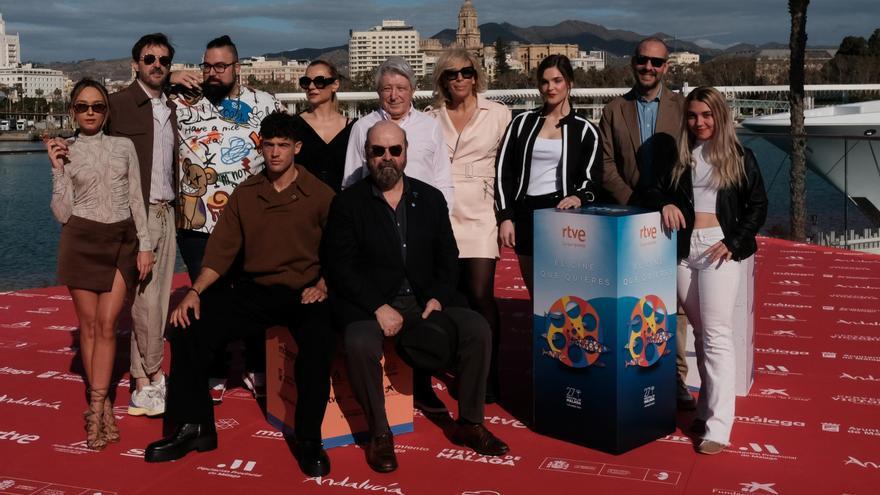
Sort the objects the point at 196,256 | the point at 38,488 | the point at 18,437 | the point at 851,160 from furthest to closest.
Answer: the point at 851,160
the point at 196,256
the point at 18,437
the point at 38,488

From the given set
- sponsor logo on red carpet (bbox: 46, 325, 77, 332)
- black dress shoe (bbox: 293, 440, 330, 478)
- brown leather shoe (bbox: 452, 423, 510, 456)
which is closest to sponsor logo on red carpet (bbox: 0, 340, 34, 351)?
sponsor logo on red carpet (bbox: 46, 325, 77, 332)

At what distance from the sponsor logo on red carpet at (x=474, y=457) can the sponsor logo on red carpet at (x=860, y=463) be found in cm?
130

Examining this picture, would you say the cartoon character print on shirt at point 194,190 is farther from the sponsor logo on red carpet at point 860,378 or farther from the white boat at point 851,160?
the white boat at point 851,160

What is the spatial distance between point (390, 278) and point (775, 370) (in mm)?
2467

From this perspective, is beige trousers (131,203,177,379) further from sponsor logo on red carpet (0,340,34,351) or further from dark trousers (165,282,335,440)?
sponsor logo on red carpet (0,340,34,351)

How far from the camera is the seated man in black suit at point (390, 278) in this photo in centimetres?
371

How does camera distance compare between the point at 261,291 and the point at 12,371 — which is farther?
the point at 12,371

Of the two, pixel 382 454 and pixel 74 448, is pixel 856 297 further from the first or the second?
pixel 74 448

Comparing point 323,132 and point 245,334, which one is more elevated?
point 323,132

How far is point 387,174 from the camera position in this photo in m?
3.83

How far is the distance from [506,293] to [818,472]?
4.22 metres

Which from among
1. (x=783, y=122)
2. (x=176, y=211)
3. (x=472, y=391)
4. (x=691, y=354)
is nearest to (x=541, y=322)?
(x=472, y=391)

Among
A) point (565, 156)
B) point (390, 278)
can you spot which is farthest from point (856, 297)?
point (390, 278)

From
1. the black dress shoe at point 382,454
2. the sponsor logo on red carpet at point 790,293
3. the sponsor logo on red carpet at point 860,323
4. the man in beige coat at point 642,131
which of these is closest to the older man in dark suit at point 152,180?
the black dress shoe at point 382,454
